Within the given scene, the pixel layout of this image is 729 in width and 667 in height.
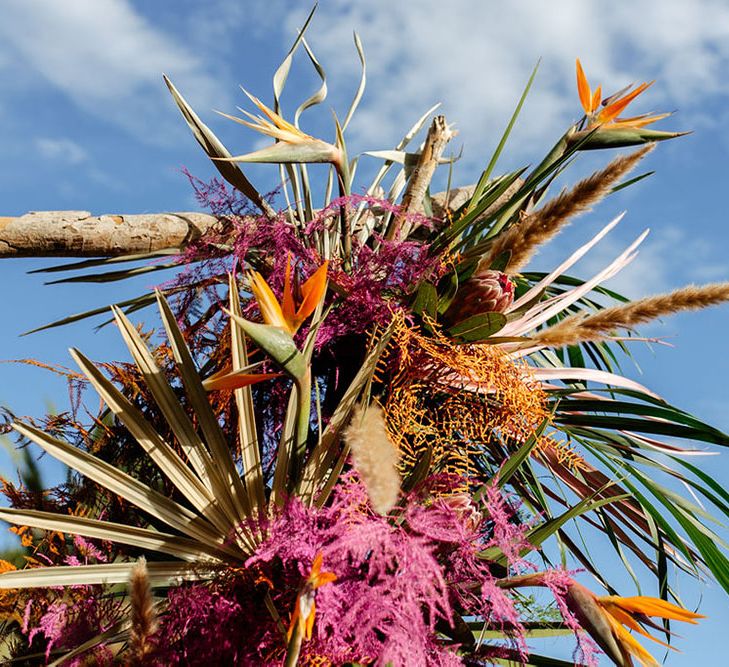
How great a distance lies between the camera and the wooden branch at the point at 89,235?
1.61m

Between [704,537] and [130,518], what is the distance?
35.1 inches

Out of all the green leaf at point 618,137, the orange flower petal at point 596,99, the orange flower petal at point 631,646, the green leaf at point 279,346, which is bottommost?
the orange flower petal at point 631,646

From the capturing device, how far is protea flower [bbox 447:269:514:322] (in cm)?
133

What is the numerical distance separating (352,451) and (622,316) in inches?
20.6

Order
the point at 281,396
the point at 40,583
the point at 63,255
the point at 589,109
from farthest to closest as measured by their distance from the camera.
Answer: the point at 63,255, the point at 589,109, the point at 281,396, the point at 40,583

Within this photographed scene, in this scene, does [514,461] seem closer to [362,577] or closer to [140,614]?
[362,577]

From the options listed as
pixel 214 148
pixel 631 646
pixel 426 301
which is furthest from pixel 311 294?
pixel 631 646

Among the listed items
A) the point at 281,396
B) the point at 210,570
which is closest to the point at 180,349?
the point at 281,396

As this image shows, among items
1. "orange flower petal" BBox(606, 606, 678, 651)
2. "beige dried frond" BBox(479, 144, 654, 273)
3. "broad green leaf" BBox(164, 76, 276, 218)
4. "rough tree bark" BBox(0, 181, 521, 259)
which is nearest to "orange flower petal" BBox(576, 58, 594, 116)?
"beige dried frond" BBox(479, 144, 654, 273)

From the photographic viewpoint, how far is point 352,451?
3.43 ft

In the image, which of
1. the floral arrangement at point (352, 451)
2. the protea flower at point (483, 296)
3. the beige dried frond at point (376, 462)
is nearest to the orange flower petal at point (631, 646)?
the floral arrangement at point (352, 451)

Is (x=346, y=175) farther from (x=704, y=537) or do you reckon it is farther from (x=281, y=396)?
(x=704, y=537)

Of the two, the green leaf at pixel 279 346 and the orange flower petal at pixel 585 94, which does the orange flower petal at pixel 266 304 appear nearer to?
the green leaf at pixel 279 346

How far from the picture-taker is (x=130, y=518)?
141 cm
